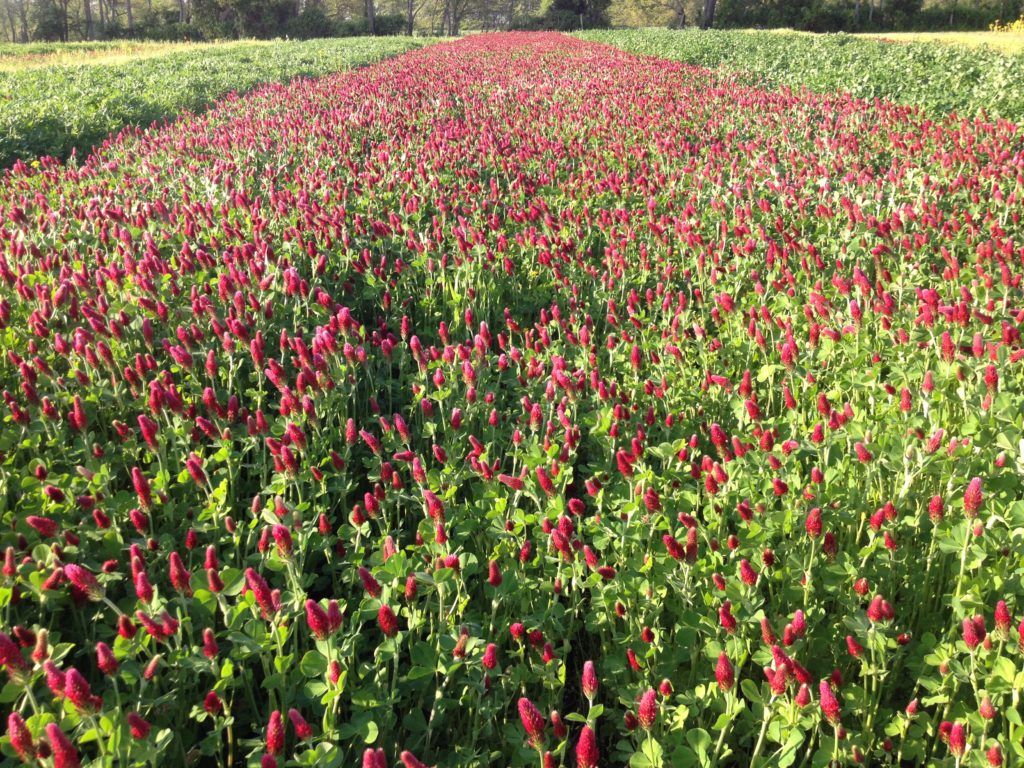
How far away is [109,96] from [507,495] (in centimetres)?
1616

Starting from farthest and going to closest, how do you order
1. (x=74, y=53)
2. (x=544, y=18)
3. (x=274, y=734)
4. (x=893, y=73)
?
1. (x=544, y=18)
2. (x=74, y=53)
3. (x=893, y=73)
4. (x=274, y=734)

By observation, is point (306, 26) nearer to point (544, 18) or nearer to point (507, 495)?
point (544, 18)

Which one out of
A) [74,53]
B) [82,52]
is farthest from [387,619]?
[82,52]

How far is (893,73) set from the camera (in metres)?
16.4

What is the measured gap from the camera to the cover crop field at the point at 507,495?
6.62 feet

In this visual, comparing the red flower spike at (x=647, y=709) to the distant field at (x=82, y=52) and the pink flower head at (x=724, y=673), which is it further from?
the distant field at (x=82, y=52)

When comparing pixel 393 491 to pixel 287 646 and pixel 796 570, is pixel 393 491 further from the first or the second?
pixel 796 570

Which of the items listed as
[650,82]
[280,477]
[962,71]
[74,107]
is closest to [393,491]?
[280,477]

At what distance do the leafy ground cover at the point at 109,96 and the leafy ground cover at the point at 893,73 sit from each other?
13532 millimetres

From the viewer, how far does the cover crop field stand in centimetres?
202

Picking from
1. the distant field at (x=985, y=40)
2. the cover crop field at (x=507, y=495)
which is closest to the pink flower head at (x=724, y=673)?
the cover crop field at (x=507, y=495)

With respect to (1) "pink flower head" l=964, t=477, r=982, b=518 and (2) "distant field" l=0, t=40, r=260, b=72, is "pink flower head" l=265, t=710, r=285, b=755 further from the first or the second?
(2) "distant field" l=0, t=40, r=260, b=72

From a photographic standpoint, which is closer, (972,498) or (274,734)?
(274,734)

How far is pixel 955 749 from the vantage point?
176 cm
